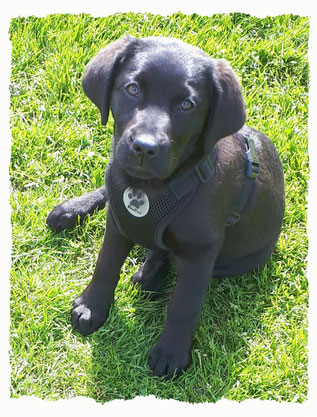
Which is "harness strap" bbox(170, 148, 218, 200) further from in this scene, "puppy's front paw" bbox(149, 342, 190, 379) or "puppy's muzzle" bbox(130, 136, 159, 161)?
"puppy's front paw" bbox(149, 342, 190, 379)

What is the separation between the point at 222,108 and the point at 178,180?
15.5 inches

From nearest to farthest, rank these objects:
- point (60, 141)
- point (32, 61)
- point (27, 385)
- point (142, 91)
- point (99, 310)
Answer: point (142, 91), point (27, 385), point (99, 310), point (60, 141), point (32, 61)

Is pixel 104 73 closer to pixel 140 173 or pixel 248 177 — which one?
pixel 140 173

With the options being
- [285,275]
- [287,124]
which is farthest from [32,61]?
[285,275]

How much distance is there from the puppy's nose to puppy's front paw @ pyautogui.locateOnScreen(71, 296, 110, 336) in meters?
1.15

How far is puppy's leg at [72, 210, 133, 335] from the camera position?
376 cm

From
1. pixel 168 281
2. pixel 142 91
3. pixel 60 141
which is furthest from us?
pixel 60 141

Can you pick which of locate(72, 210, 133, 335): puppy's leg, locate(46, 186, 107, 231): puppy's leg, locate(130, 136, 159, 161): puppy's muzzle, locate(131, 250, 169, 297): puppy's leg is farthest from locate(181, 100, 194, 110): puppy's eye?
locate(46, 186, 107, 231): puppy's leg

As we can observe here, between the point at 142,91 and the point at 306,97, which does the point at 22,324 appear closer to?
the point at 142,91

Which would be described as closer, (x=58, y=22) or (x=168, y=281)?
(x=168, y=281)

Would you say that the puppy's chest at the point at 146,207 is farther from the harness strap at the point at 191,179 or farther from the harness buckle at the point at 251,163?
the harness buckle at the point at 251,163

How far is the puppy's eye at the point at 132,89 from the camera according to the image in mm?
3149

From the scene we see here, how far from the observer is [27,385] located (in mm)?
3619

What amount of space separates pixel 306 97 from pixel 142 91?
234cm
